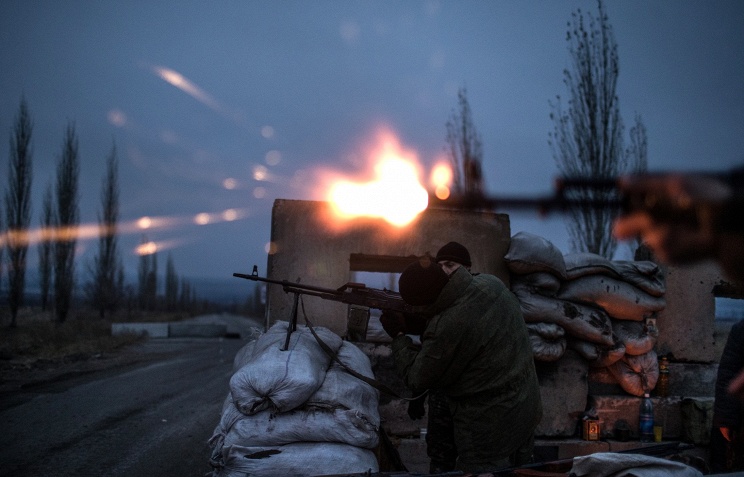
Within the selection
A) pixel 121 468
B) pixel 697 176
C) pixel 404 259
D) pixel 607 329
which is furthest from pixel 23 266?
pixel 697 176

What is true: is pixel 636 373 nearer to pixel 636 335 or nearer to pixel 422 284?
pixel 636 335

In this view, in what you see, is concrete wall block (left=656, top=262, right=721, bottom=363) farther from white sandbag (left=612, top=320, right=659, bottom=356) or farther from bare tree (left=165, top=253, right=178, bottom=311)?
bare tree (left=165, top=253, right=178, bottom=311)

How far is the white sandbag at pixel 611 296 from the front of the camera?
457 cm

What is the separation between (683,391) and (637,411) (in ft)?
2.06

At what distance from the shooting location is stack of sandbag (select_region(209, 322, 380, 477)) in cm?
270

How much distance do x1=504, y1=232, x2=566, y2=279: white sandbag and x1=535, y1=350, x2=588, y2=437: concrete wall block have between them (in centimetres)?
85

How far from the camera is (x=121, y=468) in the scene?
171 inches

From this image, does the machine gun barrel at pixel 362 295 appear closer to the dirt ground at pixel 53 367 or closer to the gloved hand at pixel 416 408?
the gloved hand at pixel 416 408

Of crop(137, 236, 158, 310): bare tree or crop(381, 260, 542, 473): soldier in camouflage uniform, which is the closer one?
crop(381, 260, 542, 473): soldier in camouflage uniform

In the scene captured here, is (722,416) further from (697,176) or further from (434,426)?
(697,176)

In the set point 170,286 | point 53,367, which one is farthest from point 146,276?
point 53,367

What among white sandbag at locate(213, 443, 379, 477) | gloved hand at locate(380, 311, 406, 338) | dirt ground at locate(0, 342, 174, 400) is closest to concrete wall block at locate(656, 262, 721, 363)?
gloved hand at locate(380, 311, 406, 338)

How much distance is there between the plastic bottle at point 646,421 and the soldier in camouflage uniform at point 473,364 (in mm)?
2484

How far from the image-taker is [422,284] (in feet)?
8.71
